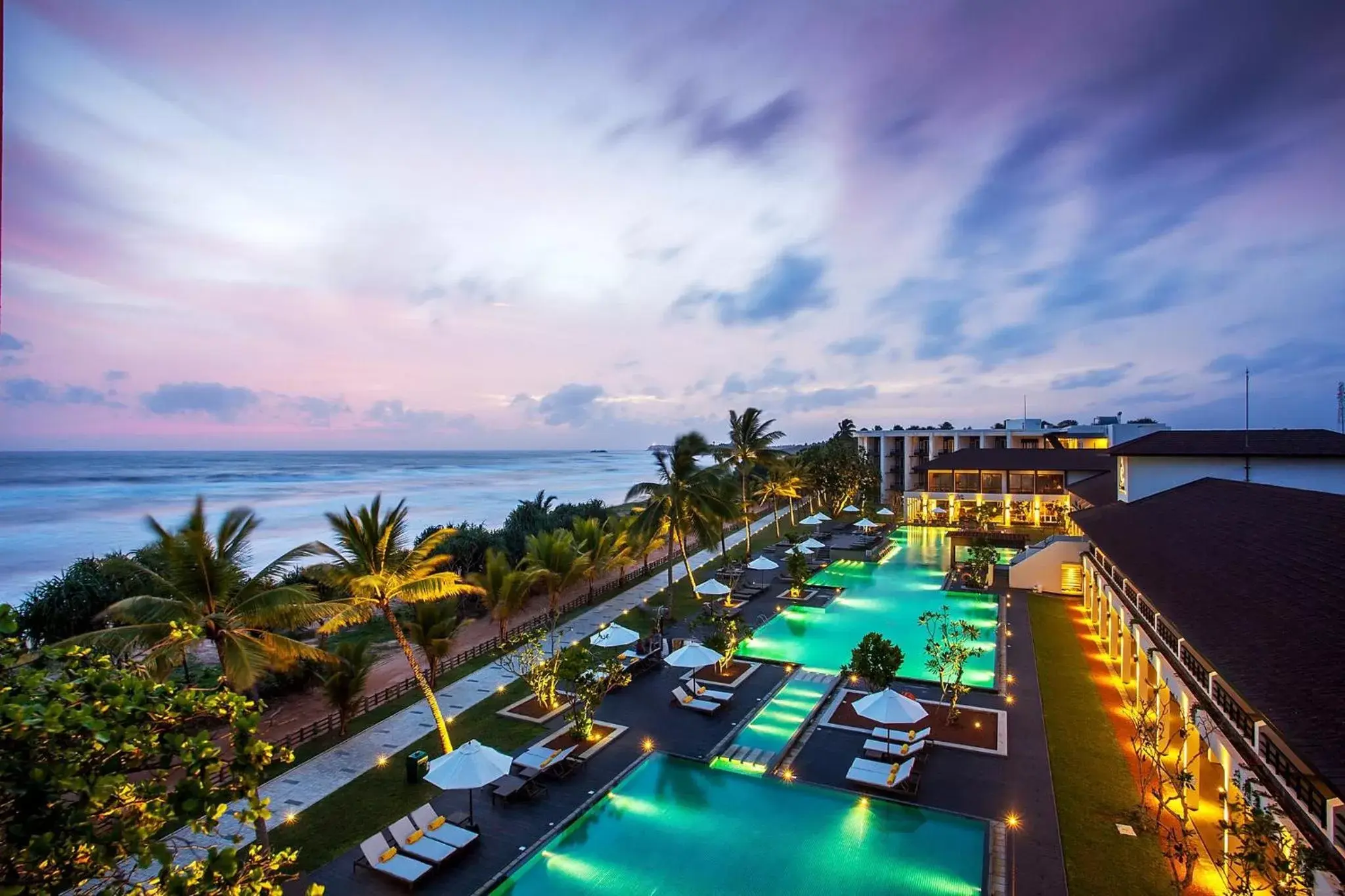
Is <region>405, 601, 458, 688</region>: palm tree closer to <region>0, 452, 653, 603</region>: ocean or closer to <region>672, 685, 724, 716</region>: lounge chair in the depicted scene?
<region>672, 685, 724, 716</region>: lounge chair

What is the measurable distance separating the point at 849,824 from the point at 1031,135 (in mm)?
22532

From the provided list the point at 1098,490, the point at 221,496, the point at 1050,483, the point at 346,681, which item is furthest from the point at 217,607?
the point at 221,496

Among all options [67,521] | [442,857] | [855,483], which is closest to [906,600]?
[442,857]

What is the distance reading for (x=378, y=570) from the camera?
13.6 metres

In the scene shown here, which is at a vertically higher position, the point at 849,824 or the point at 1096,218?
the point at 1096,218

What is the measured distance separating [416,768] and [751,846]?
699 centimetres

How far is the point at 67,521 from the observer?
70.5 meters

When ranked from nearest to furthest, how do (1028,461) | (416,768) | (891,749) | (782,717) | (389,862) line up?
(389,862)
(416,768)
(891,749)
(782,717)
(1028,461)

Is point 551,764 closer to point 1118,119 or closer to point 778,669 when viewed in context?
point 778,669

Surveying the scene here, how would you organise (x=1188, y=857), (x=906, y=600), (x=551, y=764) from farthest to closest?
A: (x=906, y=600), (x=551, y=764), (x=1188, y=857)

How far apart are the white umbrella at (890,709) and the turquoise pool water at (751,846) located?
1684 millimetres

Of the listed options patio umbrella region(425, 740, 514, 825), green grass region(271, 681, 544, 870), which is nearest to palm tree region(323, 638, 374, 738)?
green grass region(271, 681, 544, 870)

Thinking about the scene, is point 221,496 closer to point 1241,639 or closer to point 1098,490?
point 1098,490

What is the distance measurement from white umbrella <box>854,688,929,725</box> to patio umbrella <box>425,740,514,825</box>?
731 cm
